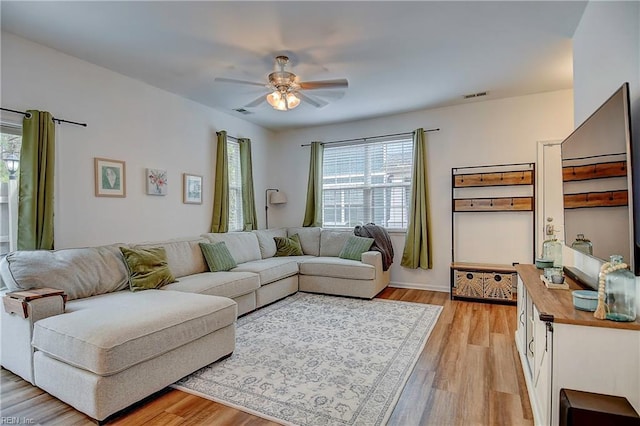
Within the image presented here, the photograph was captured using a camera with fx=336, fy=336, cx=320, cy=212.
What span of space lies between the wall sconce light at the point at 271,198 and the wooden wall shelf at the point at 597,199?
4.29 metres

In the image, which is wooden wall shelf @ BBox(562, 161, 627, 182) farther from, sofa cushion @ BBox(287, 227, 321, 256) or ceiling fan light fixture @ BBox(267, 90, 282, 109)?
sofa cushion @ BBox(287, 227, 321, 256)

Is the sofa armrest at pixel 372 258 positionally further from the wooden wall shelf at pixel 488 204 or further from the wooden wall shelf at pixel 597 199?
the wooden wall shelf at pixel 597 199

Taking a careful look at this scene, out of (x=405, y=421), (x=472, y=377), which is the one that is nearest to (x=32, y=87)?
(x=405, y=421)

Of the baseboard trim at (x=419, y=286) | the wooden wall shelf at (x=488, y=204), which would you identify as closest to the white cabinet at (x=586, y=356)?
the wooden wall shelf at (x=488, y=204)

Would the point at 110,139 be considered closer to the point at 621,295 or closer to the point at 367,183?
the point at 367,183

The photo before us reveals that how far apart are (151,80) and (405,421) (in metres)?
4.08

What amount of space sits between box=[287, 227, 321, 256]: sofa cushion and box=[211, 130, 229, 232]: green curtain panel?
4.08 feet

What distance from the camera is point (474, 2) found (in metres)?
2.40

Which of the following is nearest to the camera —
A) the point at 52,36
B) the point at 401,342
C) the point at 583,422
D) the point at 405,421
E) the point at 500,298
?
the point at 583,422

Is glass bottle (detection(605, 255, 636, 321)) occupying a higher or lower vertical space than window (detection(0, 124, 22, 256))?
lower

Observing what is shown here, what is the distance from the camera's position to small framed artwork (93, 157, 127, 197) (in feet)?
11.3

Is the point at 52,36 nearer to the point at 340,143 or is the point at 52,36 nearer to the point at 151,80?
the point at 151,80

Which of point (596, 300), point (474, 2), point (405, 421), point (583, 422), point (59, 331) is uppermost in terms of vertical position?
point (474, 2)

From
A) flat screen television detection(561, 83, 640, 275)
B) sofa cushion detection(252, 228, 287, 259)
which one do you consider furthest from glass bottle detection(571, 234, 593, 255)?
sofa cushion detection(252, 228, 287, 259)
